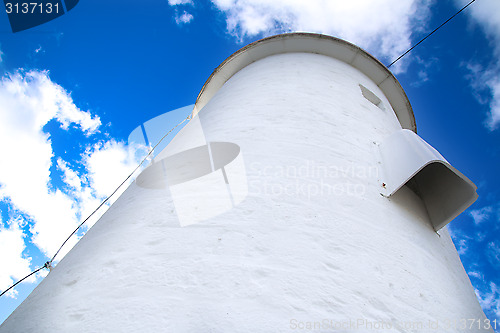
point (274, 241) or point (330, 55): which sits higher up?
point (330, 55)

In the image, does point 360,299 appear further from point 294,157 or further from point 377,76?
point 377,76

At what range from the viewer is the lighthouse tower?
1410 mm

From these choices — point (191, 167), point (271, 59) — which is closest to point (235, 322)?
point (191, 167)

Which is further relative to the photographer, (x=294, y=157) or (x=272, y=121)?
(x=272, y=121)

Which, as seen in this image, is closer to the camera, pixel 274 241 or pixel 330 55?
pixel 274 241

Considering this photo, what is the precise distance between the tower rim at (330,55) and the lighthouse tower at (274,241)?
3.07 m

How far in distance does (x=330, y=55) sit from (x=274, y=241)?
522cm

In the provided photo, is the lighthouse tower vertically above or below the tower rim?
below

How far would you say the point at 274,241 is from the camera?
68.4 inches

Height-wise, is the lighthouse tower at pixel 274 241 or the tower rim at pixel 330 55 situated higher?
the tower rim at pixel 330 55

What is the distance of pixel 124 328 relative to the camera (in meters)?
1.29

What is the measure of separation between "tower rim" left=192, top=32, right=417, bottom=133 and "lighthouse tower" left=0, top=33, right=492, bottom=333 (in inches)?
121

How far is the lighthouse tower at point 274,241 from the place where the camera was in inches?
55.5

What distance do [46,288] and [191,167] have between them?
1.16 m
